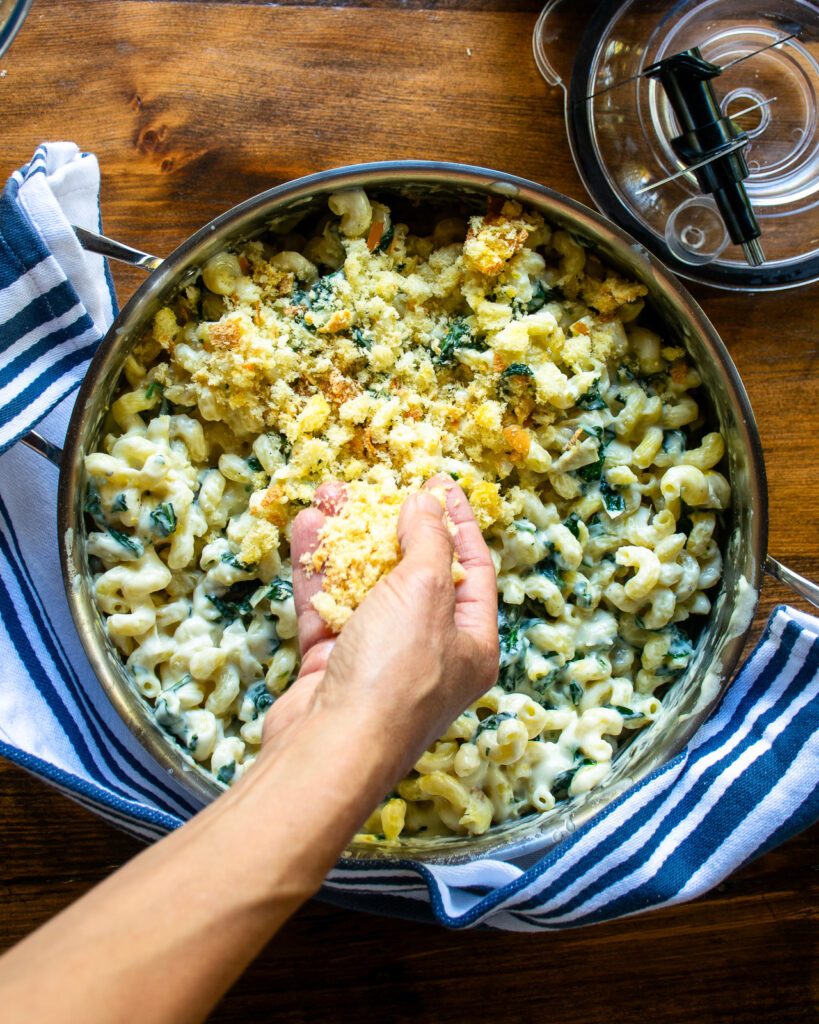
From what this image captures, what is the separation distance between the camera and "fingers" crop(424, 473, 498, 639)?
1.23 metres

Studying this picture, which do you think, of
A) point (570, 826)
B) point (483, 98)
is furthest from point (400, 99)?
point (570, 826)

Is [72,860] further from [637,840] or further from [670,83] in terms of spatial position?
[670,83]

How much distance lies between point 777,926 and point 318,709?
1.08m

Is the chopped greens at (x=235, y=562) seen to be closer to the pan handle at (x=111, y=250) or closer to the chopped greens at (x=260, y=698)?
the chopped greens at (x=260, y=698)

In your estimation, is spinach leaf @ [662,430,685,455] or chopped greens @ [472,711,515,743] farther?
spinach leaf @ [662,430,685,455]

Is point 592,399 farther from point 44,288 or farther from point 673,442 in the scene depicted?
point 44,288

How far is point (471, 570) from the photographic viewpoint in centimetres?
128

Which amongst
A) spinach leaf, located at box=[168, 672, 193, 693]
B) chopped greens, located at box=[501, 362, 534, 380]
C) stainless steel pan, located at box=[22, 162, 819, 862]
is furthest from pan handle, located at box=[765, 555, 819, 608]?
spinach leaf, located at box=[168, 672, 193, 693]

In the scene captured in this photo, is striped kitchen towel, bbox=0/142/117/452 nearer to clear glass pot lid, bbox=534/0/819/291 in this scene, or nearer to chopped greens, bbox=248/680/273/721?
chopped greens, bbox=248/680/273/721

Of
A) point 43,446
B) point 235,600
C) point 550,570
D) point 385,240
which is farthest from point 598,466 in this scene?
point 43,446

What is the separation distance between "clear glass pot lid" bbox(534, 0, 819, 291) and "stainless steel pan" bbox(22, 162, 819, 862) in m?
0.28

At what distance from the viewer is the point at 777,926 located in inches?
64.5

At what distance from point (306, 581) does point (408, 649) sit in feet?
0.89

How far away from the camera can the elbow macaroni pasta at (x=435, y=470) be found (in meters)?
1.39
